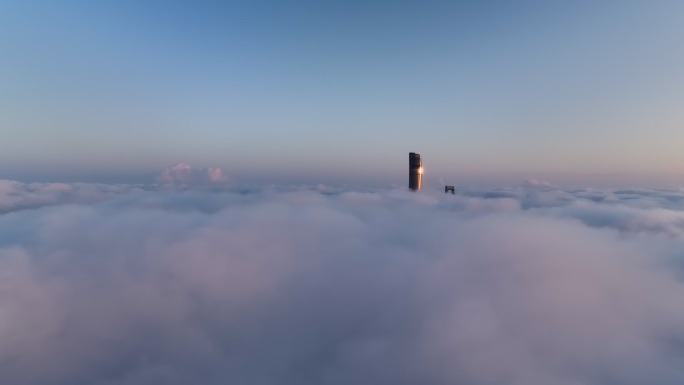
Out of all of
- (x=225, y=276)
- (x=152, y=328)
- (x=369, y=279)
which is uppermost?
(x=369, y=279)

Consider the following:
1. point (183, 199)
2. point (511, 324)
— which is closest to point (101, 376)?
point (511, 324)

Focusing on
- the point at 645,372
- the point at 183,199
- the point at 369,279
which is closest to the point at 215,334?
the point at 369,279

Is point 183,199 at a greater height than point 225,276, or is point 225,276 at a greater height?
point 183,199

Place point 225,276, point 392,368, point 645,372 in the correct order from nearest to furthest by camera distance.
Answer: point 645,372
point 392,368
point 225,276

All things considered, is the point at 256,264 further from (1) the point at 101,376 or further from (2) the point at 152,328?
(1) the point at 101,376

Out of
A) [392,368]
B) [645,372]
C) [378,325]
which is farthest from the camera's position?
[378,325]

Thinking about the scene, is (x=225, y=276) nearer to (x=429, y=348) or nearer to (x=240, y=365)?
(x=240, y=365)

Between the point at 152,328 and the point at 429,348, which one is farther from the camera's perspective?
the point at 152,328

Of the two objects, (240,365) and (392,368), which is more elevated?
(392,368)

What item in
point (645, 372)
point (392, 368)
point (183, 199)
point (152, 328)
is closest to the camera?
point (645, 372)
